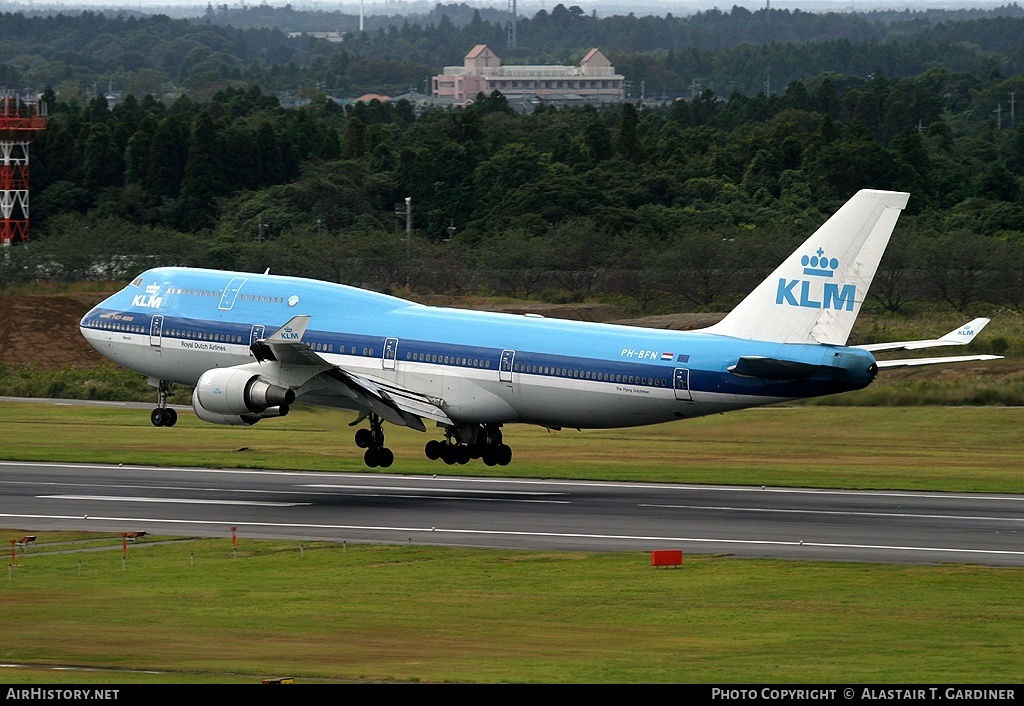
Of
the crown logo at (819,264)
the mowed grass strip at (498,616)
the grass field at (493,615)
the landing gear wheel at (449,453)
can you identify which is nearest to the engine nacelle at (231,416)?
the grass field at (493,615)

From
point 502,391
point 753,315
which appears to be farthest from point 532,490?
point 753,315

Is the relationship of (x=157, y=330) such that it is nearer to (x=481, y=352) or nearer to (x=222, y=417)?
(x=222, y=417)

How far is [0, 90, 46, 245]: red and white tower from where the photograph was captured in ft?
438

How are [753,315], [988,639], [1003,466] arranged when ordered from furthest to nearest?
[1003,466] → [753,315] → [988,639]

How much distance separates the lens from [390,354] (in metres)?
59.1

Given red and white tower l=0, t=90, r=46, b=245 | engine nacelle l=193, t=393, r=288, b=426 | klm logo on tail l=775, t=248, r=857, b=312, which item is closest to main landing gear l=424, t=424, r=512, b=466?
engine nacelle l=193, t=393, r=288, b=426

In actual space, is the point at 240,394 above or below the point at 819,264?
below

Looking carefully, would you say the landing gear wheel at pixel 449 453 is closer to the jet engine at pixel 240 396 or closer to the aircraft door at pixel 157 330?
the jet engine at pixel 240 396

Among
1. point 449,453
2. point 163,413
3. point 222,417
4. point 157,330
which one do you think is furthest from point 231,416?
point 163,413

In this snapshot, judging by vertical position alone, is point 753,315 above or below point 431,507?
above

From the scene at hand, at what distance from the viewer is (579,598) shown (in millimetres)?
40562

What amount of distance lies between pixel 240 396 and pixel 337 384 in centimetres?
344
